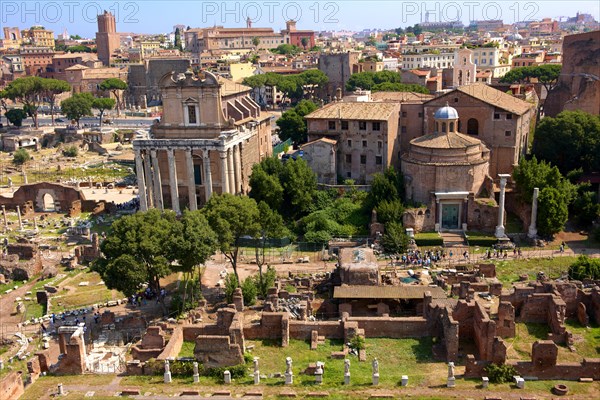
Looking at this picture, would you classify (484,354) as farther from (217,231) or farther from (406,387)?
(217,231)

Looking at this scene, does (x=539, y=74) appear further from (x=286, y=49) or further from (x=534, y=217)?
(x=286, y=49)

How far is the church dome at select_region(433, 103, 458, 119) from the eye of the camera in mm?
49781

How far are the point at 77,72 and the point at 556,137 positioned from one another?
11820 centimetres

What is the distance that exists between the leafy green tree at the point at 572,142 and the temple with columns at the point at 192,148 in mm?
27068

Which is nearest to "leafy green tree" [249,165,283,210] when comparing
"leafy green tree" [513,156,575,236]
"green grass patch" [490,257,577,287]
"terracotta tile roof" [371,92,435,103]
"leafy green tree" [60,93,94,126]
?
"green grass patch" [490,257,577,287]

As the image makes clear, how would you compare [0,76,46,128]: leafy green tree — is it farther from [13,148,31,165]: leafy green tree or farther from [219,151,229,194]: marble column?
[219,151,229,194]: marble column

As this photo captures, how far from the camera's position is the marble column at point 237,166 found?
179ft

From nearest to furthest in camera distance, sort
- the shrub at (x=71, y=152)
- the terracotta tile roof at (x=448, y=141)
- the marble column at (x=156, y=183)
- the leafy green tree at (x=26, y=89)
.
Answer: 1. the terracotta tile roof at (x=448, y=141)
2. the marble column at (x=156, y=183)
3. the shrub at (x=71, y=152)
4. the leafy green tree at (x=26, y=89)

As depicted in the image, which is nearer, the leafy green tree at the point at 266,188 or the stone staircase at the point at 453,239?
the stone staircase at the point at 453,239

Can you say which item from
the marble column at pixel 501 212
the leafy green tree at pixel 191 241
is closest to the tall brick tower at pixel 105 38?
the marble column at pixel 501 212

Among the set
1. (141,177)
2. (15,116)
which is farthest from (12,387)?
(15,116)

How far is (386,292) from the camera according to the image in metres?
35.6

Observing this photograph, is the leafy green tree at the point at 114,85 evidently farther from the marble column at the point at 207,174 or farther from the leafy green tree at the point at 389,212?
the leafy green tree at the point at 389,212

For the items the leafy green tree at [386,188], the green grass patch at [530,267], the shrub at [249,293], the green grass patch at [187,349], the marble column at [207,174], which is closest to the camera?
the green grass patch at [187,349]
